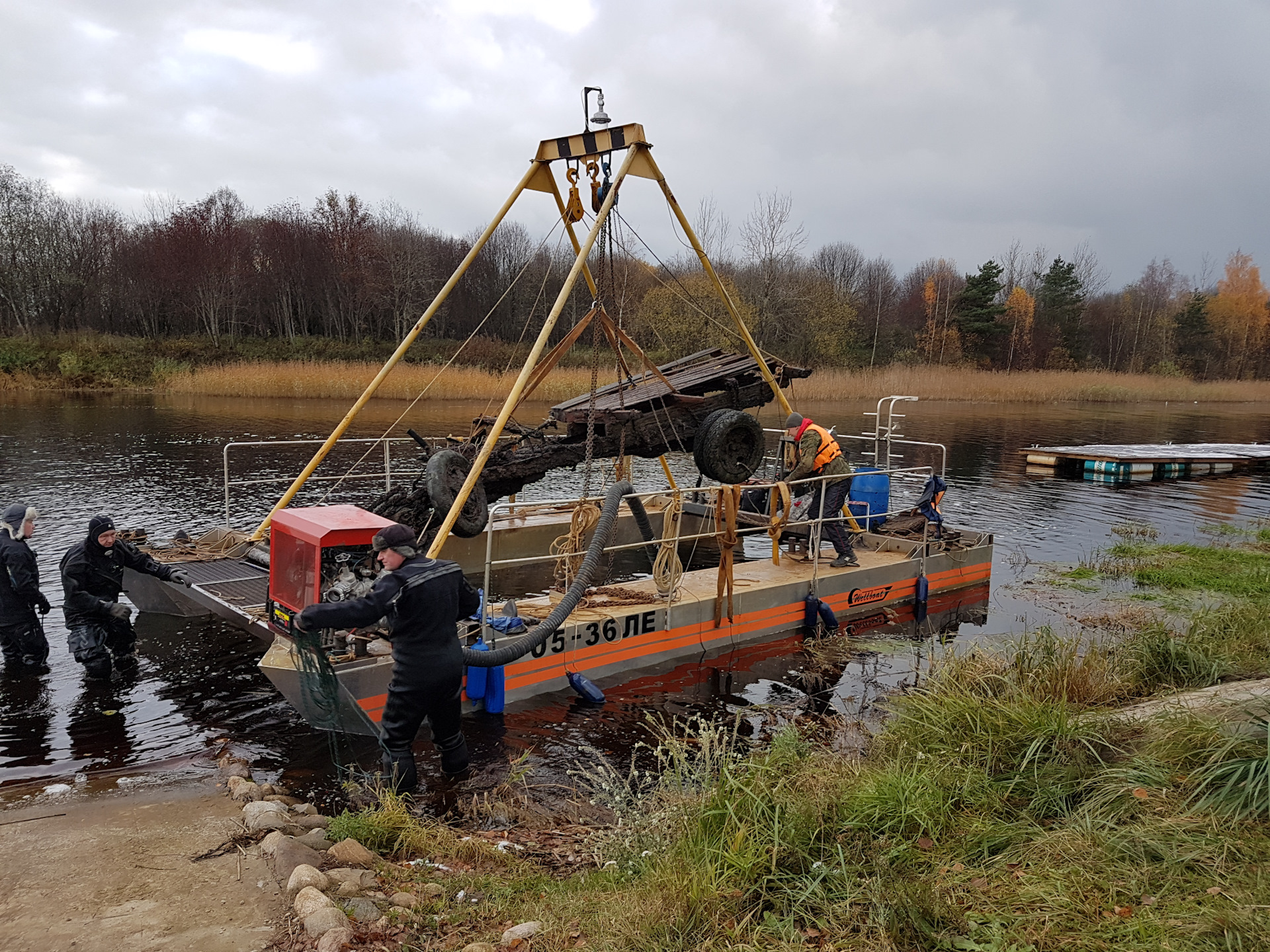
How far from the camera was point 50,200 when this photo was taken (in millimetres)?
54719

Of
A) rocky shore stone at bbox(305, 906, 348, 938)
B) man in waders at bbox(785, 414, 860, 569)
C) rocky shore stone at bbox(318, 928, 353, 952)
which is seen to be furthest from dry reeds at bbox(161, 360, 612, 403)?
rocky shore stone at bbox(318, 928, 353, 952)

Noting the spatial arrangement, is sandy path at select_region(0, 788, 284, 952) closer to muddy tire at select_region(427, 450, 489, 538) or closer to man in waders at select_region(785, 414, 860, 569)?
muddy tire at select_region(427, 450, 489, 538)

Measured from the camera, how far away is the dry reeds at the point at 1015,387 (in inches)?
1630

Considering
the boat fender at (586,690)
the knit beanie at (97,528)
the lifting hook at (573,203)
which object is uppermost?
the lifting hook at (573,203)

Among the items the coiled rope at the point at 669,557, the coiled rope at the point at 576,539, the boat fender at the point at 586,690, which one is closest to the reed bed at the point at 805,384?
the coiled rope at the point at 576,539

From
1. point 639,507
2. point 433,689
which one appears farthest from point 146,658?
point 639,507

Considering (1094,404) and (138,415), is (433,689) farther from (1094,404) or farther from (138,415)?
(1094,404)

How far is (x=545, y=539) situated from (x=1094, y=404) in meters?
45.1

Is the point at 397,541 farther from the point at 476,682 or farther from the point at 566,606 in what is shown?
the point at 476,682

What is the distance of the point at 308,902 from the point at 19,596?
6.03 m

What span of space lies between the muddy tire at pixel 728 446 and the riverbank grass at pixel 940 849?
13.0 feet

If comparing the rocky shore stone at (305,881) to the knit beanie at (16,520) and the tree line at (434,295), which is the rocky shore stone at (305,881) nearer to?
the knit beanie at (16,520)

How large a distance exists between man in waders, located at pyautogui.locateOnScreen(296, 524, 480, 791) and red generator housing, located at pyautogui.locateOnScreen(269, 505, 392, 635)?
2.20 ft

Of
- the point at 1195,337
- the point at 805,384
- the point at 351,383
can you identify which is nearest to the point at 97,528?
the point at 351,383
